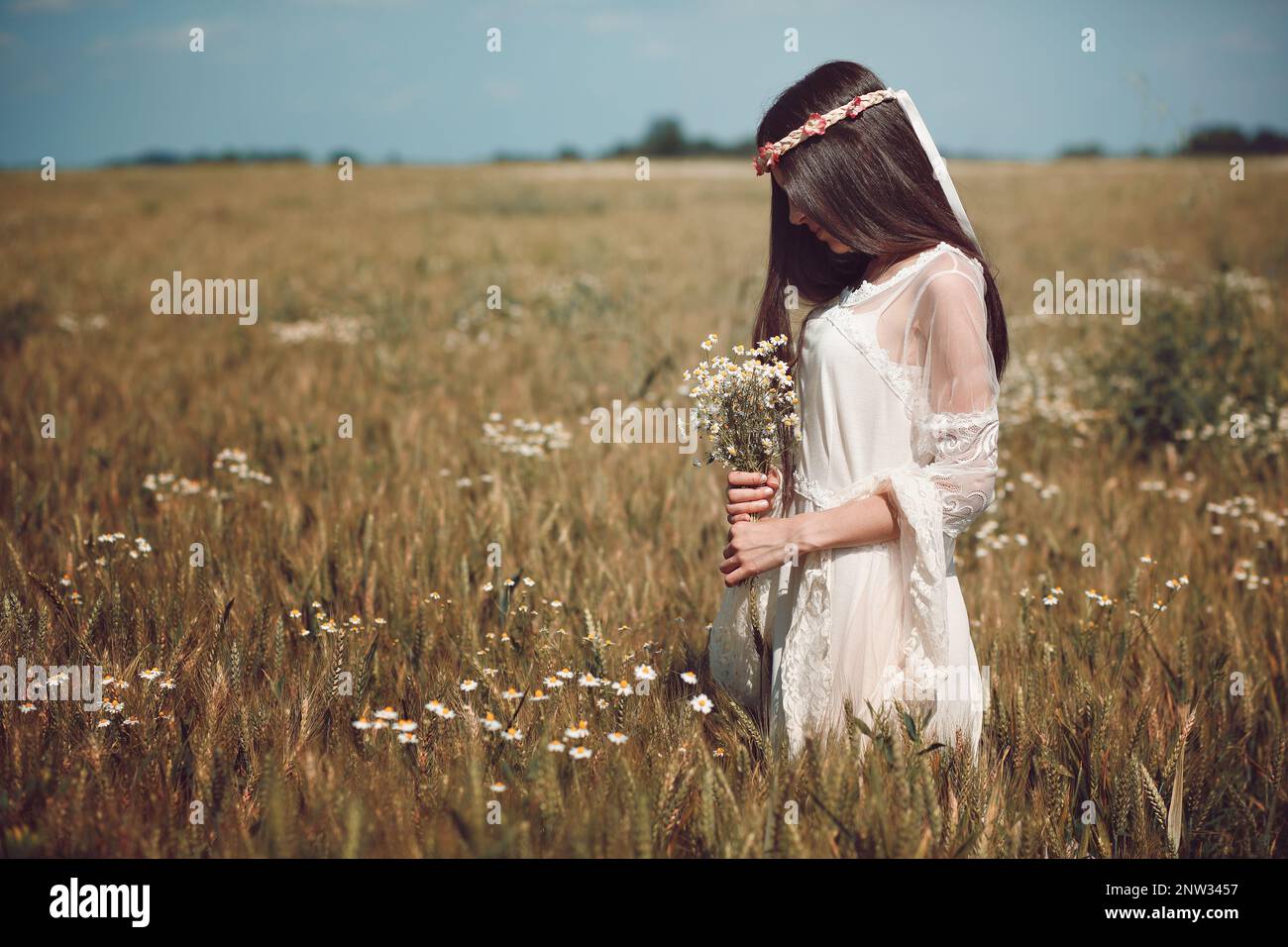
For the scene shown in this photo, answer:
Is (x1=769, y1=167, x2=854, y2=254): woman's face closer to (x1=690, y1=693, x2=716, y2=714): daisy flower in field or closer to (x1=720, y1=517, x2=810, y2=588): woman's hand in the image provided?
(x1=720, y1=517, x2=810, y2=588): woman's hand

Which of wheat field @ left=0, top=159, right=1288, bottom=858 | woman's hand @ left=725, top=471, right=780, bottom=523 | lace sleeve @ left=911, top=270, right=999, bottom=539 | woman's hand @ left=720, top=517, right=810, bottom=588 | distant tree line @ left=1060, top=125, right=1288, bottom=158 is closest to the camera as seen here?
wheat field @ left=0, top=159, right=1288, bottom=858

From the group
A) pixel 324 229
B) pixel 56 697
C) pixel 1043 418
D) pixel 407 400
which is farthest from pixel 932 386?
pixel 324 229

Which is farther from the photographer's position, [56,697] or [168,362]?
[168,362]

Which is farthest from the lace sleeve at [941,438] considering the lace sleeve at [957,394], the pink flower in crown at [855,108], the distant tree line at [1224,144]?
the distant tree line at [1224,144]

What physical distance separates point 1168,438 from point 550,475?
374 cm

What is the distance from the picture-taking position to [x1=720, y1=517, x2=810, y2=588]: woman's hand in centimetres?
225

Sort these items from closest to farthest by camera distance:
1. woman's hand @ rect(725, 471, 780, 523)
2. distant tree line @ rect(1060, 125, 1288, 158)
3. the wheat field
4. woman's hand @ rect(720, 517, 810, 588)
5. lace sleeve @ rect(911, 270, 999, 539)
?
the wheat field
lace sleeve @ rect(911, 270, 999, 539)
woman's hand @ rect(720, 517, 810, 588)
woman's hand @ rect(725, 471, 780, 523)
distant tree line @ rect(1060, 125, 1288, 158)

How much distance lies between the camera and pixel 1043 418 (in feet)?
19.5

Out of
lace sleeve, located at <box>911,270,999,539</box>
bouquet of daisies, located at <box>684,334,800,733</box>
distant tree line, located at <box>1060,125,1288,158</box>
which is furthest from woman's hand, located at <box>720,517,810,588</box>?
distant tree line, located at <box>1060,125,1288,158</box>

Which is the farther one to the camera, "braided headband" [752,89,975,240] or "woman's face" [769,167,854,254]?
"woman's face" [769,167,854,254]

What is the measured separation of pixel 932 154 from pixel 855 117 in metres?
0.22

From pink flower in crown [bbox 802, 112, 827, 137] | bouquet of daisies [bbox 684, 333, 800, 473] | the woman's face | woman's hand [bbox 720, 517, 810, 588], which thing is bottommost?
woman's hand [bbox 720, 517, 810, 588]

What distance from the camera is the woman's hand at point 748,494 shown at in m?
2.36
